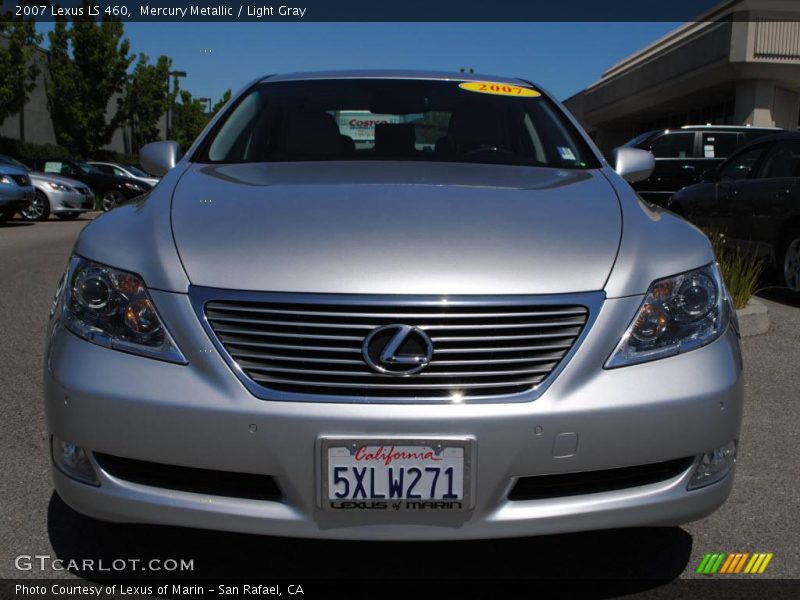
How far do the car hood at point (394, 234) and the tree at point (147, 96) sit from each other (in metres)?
33.3

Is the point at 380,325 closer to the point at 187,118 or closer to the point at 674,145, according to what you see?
the point at 674,145

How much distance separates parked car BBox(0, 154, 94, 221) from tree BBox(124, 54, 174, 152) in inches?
664

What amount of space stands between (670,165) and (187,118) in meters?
44.5

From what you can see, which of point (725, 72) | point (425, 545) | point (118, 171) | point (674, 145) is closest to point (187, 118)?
point (118, 171)

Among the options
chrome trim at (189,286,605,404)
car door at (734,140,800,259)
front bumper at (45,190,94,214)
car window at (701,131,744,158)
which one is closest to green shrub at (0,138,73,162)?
front bumper at (45,190,94,214)

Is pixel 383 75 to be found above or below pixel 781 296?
above

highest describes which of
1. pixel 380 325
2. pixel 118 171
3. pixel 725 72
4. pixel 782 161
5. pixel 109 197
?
pixel 725 72

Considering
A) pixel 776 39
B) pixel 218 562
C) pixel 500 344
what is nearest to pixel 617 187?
pixel 500 344

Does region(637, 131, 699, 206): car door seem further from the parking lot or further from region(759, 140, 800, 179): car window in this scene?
the parking lot

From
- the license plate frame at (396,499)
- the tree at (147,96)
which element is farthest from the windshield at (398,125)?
the tree at (147,96)

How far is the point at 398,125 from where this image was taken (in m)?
3.58

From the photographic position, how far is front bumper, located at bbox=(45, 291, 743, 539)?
2.00 meters

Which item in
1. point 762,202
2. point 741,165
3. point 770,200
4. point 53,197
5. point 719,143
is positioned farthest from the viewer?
point 53,197

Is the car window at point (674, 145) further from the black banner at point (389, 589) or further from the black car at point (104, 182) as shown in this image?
the black banner at point (389, 589)
